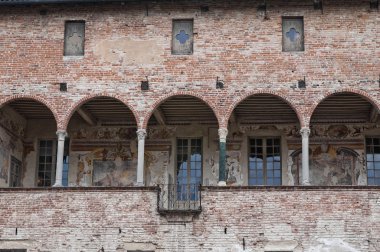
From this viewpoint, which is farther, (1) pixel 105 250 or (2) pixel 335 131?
(2) pixel 335 131

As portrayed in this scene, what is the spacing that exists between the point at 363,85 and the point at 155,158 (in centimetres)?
680

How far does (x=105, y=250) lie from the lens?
20844mm

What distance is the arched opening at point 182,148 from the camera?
2412 centimetres

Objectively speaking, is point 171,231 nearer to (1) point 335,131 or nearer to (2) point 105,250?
(2) point 105,250

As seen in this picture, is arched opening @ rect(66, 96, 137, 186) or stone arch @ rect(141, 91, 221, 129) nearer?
stone arch @ rect(141, 91, 221, 129)

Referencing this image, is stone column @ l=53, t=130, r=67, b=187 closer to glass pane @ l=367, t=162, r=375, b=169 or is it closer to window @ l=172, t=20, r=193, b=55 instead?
window @ l=172, t=20, r=193, b=55

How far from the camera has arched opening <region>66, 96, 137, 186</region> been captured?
2450 centimetres

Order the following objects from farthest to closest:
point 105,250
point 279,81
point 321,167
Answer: point 321,167
point 279,81
point 105,250

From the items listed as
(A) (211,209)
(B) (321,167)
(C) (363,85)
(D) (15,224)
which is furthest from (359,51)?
(D) (15,224)

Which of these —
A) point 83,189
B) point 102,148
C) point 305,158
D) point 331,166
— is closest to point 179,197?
point 102,148

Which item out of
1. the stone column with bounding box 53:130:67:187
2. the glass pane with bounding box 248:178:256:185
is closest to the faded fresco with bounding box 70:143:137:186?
the stone column with bounding box 53:130:67:187

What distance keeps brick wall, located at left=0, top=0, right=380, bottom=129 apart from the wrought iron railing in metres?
2.38

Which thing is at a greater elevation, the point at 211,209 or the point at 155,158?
the point at 155,158

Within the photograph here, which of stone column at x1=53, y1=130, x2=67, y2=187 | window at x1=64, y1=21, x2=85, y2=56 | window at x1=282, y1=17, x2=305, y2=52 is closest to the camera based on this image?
stone column at x1=53, y1=130, x2=67, y2=187
